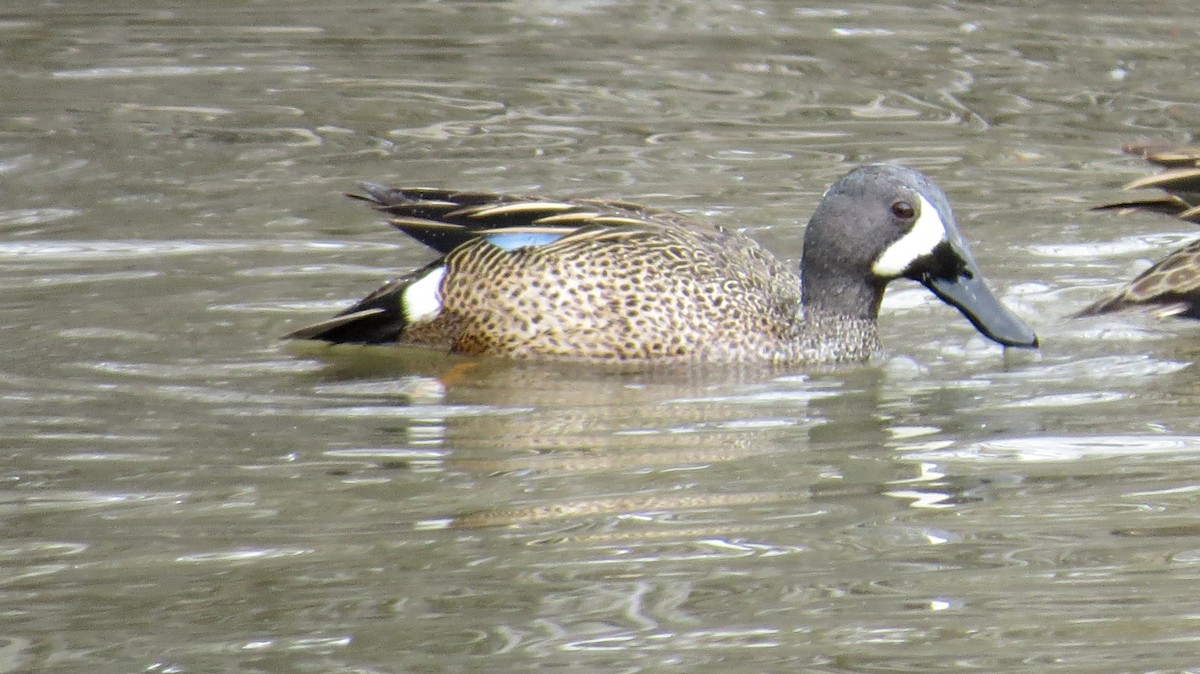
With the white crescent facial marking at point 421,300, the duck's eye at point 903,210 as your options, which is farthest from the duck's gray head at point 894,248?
the white crescent facial marking at point 421,300

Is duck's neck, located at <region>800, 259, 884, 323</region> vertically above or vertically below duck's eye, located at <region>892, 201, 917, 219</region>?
below

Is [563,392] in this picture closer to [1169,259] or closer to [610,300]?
[610,300]

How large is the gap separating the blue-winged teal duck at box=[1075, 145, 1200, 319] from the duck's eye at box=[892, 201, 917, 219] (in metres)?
0.61

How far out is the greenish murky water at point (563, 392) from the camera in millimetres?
4039

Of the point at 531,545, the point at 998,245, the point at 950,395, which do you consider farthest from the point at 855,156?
the point at 531,545

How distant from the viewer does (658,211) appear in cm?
741

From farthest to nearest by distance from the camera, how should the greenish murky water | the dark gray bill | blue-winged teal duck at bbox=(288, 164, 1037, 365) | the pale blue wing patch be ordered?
the pale blue wing patch → blue-winged teal duck at bbox=(288, 164, 1037, 365) → the dark gray bill → the greenish murky water

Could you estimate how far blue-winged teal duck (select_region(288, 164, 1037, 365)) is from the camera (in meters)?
6.84

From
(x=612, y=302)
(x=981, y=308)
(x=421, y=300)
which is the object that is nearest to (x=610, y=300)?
(x=612, y=302)

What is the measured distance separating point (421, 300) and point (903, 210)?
1.65m

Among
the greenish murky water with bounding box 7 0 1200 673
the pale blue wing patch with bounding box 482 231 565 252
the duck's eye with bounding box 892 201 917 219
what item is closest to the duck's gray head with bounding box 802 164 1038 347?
the duck's eye with bounding box 892 201 917 219

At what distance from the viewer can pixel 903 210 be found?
22.4ft

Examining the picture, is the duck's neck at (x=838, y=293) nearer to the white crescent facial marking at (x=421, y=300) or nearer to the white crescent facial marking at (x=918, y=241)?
the white crescent facial marking at (x=918, y=241)

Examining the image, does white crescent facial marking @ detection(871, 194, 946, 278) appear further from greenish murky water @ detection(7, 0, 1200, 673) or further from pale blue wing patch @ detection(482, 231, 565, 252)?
pale blue wing patch @ detection(482, 231, 565, 252)
